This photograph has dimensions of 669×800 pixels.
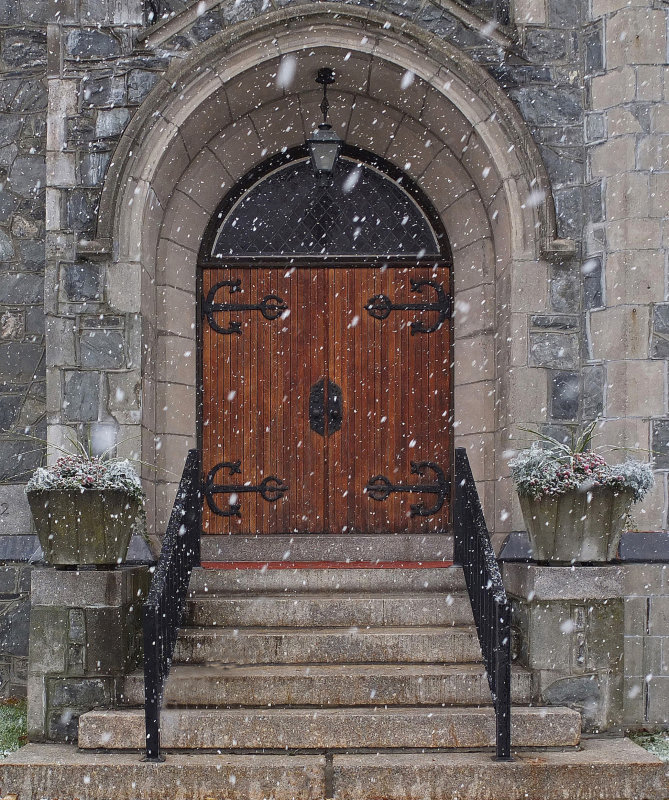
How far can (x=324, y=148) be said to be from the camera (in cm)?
629

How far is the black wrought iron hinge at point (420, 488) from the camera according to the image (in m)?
6.62

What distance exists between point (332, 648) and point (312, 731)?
62cm

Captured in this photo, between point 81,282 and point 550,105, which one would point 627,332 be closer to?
point 550,105

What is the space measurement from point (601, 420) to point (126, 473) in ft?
9.16

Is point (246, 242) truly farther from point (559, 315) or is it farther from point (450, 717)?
point (450, 717)

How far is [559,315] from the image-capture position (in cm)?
592

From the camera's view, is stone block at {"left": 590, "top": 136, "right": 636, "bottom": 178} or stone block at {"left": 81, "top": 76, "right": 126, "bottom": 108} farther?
stone block at {"left": 81, "top": 76, "right": 126, "bottom": 108}

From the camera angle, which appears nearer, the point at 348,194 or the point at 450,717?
the point at 450,717

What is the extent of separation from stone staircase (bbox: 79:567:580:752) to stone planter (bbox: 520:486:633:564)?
662 mm

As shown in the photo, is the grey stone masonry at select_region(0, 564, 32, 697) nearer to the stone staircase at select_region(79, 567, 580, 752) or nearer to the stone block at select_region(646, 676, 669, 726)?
the stone staircase at select_region(79, 567, 580, 752)

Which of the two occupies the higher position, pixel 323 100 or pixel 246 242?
pixel 323 100

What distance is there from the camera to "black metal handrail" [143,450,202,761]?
4262mm

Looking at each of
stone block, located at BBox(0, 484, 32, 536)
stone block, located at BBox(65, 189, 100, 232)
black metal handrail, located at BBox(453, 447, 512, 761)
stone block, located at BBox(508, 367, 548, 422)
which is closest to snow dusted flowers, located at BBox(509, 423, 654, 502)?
black metal handrail, located at BBox(453, 447, 512, 761)

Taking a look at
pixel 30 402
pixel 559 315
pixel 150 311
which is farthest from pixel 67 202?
pixel 559 315
